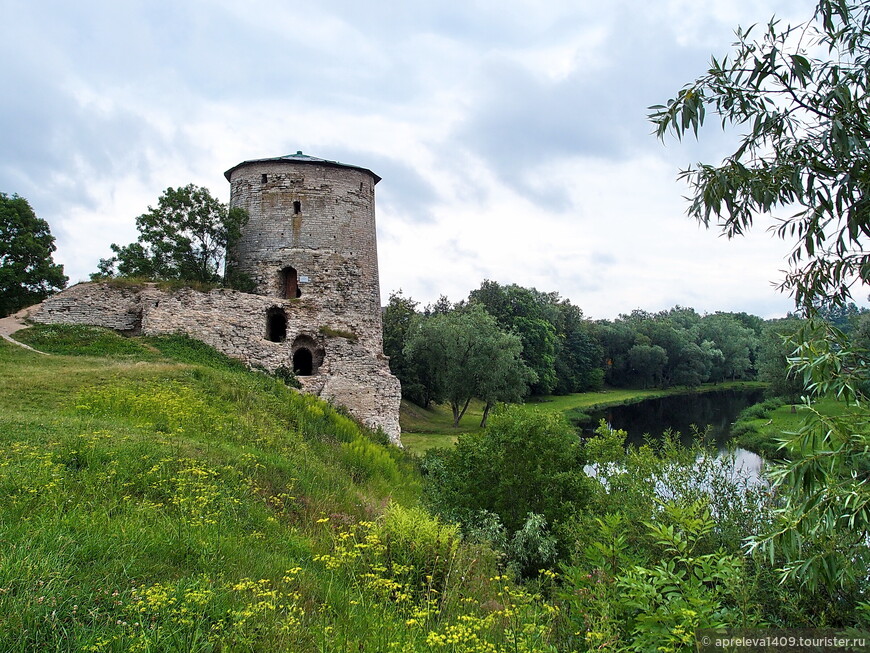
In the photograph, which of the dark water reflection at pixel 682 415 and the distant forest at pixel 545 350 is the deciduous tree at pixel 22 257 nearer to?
the distant forest at pixel 545 350

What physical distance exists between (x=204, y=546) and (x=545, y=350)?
42963 mm

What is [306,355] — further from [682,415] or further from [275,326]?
[682,415]

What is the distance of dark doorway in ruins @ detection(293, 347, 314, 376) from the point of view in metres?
19.3

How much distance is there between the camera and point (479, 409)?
41.5 meters

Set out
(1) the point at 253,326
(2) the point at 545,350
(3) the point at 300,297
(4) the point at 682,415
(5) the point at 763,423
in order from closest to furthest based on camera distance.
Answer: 1. (1) the point at 253,326
2. (3) the point at 300,297
3. (5) the point at 763,423
4. (4) the point at 682,415
5. (2) the point at 545,350

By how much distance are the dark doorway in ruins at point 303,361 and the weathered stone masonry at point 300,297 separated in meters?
0.03

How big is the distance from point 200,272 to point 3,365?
316 inches

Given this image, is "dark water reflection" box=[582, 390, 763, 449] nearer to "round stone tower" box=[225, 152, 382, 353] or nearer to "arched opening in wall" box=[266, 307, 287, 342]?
"round stone tower" box=[225, 152, 382, 353]

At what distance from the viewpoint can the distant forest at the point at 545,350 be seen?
3144 centimetres

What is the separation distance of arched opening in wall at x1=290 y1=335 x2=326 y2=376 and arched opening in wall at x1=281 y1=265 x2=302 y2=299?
6.11 ft

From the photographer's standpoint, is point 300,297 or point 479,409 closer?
point 300,297

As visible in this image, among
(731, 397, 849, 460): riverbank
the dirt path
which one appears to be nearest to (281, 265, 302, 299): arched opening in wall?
the dirt path

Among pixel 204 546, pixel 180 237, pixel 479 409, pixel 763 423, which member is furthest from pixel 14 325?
pixel 763 423

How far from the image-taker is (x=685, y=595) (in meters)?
3.44
